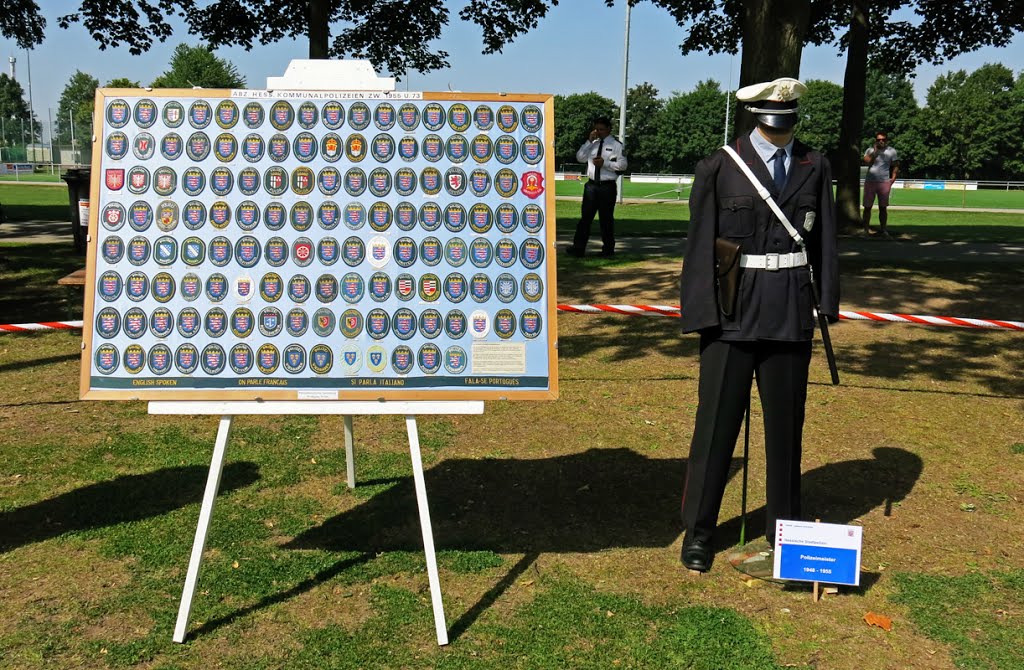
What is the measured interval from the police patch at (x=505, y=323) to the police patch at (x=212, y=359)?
44.3 inches

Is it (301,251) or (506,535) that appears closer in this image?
(301,251)

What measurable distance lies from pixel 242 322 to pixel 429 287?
77cm


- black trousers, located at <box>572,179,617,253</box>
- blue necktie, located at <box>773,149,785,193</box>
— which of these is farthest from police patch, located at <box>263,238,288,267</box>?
black trousers, located at <box>572,179,617,253</box>

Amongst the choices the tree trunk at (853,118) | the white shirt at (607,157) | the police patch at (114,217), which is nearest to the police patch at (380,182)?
the police patch at (114,217)

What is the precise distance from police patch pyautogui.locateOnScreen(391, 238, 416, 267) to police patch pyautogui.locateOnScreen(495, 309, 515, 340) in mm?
423

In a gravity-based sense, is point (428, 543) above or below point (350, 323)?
below

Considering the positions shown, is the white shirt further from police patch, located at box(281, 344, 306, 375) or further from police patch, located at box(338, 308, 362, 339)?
police patch, located at box(281, 344, 306, 375)

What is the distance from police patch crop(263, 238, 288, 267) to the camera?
407 centimetres

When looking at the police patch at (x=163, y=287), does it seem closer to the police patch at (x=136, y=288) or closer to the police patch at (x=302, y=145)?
the police patch at (x=136, y=288)

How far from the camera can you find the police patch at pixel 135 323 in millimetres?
4043

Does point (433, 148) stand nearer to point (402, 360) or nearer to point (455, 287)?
point (455, 287)

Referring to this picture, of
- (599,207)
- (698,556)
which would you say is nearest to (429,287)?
(698,556)

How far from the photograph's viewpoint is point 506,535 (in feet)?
17.1

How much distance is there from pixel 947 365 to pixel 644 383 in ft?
9.77
